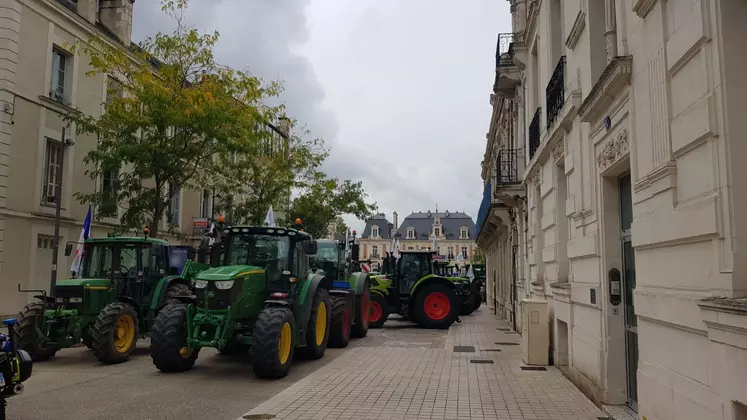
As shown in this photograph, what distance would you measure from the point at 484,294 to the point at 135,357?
101 ft

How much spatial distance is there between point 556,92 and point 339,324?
6666 mm

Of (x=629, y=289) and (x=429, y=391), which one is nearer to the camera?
(x=629, y=289)

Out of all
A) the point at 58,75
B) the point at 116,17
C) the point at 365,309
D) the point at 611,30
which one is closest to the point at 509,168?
the point at 365,309

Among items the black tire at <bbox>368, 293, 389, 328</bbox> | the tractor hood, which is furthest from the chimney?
the tractor hood

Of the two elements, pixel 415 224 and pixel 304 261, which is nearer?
pixel 304 261

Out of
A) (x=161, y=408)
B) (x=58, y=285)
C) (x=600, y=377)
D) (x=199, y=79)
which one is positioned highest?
(x=199, y=79)

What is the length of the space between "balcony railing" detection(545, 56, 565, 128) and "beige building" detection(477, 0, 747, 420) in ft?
0.10

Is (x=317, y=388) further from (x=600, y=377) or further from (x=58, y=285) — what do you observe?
(x=58, y=285)

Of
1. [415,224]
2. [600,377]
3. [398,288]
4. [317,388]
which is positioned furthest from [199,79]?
[415,224]

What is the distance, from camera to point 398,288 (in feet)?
60.3

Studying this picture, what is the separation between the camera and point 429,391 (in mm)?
7883

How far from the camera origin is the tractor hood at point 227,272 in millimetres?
9125

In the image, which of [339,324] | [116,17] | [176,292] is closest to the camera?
[176,292]

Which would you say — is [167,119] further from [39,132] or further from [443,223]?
[443,223]
